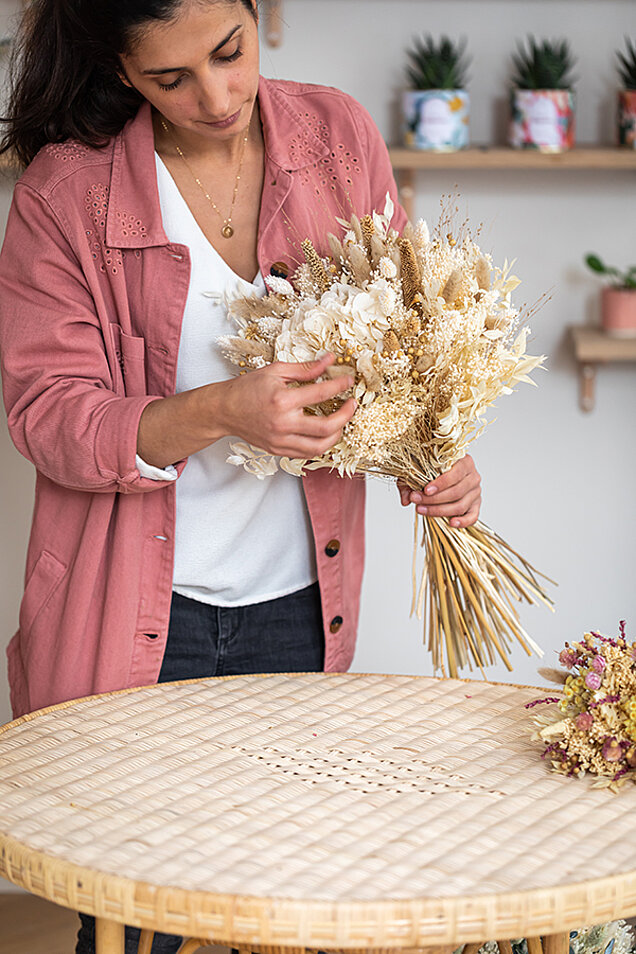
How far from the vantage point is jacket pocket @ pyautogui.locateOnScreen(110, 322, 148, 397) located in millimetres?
1266

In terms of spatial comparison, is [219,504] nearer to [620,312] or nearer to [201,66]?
[201,66]

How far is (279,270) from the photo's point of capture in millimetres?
1277

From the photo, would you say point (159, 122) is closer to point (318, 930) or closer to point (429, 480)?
point (429, 480)

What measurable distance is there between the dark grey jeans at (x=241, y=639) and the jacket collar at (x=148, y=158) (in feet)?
1.52

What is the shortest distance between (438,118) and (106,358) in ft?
3.13

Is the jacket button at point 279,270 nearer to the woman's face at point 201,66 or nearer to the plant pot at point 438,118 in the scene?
the woman's face at point 201,66

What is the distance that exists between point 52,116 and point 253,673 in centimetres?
76

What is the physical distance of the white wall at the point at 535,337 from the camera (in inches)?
78.3

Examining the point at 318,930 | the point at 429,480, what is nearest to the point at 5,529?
the point at 429,480

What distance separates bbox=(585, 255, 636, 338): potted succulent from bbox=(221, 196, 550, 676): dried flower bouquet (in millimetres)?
891

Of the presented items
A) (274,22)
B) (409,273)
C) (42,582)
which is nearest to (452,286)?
(409,273)

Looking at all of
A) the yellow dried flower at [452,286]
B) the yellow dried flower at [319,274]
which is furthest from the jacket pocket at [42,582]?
the yellow dried flower at [452,286]

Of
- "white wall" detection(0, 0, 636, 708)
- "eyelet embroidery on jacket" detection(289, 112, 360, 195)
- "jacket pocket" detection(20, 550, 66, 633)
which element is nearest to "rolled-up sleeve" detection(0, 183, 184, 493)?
"jacket pocket" detection(20, 550, 66, 633)

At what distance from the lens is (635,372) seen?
6.95ft
